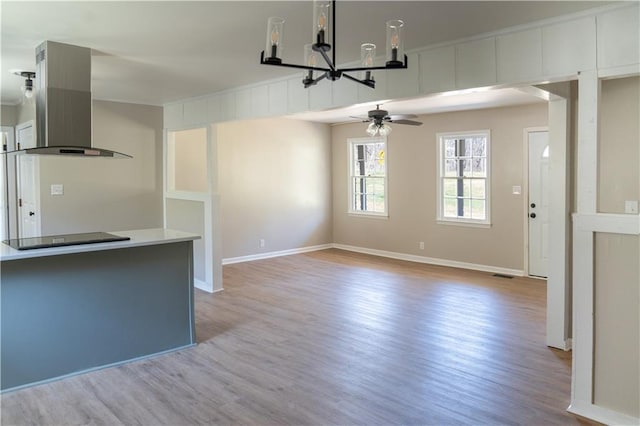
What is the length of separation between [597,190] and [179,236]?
10.1ft

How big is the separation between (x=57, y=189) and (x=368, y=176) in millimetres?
5214

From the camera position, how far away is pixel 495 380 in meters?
3.23

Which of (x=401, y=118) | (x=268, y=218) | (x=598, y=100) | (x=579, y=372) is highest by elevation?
(x=401, y=118)

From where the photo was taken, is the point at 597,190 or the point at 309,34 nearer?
the point at 597,190

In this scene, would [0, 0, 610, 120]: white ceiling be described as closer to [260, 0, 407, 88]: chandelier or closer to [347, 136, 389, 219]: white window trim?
[260, 0, 407, 88]: chandelier

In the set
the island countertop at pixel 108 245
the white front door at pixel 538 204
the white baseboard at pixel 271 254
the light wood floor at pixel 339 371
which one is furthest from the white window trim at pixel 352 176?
the island countertop at pixel 108 245

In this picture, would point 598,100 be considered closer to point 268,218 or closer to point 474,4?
point 474,4

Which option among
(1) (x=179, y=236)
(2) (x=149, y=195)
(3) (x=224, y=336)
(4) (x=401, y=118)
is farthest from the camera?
(2) (x=149, y=195)

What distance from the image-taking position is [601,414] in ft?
9.03

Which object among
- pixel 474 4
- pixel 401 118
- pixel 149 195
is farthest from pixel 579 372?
pixel 149 195

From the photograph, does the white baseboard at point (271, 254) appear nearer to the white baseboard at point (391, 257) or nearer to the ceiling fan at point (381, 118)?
the white baseboard at point (391, 257)

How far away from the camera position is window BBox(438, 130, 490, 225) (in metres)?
7.18

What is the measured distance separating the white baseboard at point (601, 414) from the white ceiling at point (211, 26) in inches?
95.1

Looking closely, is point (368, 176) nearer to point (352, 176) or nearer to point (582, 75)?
point (352, 176)
